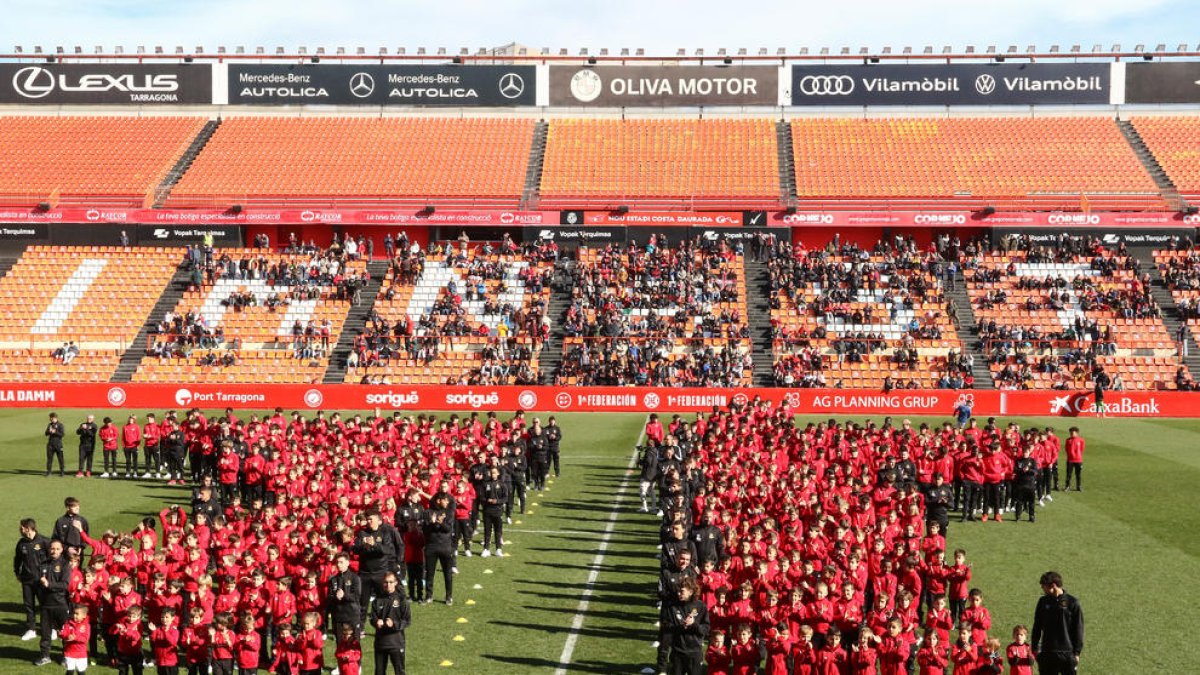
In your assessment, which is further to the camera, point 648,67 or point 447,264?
point 648,67

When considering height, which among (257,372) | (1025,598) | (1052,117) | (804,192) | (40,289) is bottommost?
(1025,598)

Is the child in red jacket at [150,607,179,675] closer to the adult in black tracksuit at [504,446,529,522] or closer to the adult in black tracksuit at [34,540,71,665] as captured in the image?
the adult in black tracksuit at [34,540,71,665]

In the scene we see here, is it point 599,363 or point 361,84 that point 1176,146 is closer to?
point 599,363

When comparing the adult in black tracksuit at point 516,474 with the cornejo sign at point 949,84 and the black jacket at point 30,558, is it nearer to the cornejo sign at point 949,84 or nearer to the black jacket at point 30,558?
the black jacket at point 30,558

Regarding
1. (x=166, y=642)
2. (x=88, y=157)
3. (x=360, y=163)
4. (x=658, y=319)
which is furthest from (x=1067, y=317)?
(x=88, y=157)

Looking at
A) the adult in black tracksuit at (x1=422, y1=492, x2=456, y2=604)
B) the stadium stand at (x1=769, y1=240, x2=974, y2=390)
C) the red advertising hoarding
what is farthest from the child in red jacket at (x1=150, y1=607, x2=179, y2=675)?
the stadium stand at (x1=769, y1=240, x2=974, y2=390)

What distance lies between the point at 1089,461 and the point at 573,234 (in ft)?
98.3

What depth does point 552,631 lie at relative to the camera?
50.4ft

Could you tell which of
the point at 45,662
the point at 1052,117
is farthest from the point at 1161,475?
the point at 1052,117

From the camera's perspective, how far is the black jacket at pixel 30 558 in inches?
576

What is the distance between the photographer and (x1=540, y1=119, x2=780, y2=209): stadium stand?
57500 mm

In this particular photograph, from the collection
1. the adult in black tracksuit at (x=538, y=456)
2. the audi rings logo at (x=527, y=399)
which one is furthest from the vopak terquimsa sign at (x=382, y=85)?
the adult in black tracksuit at (x=538, y=456)

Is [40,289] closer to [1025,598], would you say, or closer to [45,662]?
[45,662]

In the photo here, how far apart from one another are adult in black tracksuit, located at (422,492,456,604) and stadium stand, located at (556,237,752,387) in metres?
27.2
